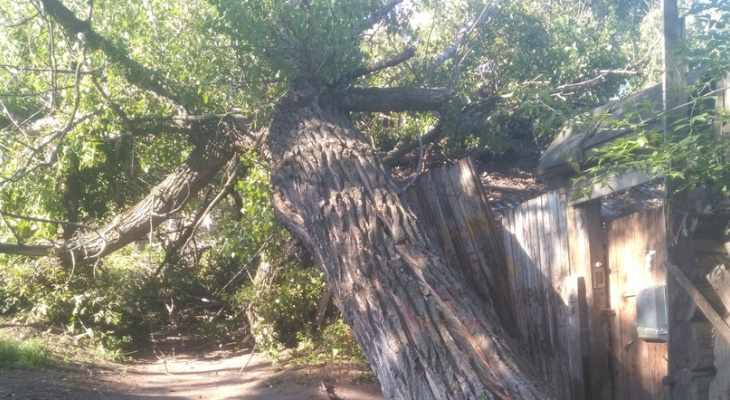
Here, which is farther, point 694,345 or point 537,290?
point 537,290

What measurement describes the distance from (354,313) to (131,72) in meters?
5.17

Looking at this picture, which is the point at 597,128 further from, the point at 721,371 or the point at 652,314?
the point at 721,371

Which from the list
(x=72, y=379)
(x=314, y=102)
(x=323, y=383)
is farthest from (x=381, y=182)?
(x=72, y=379)

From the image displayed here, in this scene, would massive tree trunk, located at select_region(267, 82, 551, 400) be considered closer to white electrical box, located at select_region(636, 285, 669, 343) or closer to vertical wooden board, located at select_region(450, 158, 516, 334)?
vertical wooden board, located at select_region(450, 158, 516, 334)

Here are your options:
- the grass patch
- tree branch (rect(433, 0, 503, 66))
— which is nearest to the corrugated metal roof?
tree branch (rect(433, 0, 503, 66))

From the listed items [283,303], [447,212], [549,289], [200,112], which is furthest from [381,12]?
[549,289]

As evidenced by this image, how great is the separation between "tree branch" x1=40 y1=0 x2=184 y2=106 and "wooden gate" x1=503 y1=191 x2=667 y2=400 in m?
5.00

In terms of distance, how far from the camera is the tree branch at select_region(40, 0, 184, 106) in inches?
320

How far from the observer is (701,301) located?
4.25 metres

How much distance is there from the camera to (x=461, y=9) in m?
11.2

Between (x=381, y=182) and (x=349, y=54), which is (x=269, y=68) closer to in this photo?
(x=349, y=54)

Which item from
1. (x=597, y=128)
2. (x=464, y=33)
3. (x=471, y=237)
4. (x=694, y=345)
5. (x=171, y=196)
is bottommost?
(x=694, y=345)

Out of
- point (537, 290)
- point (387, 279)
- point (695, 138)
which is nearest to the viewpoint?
point (695, 138)

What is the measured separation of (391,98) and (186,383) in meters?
3.89
